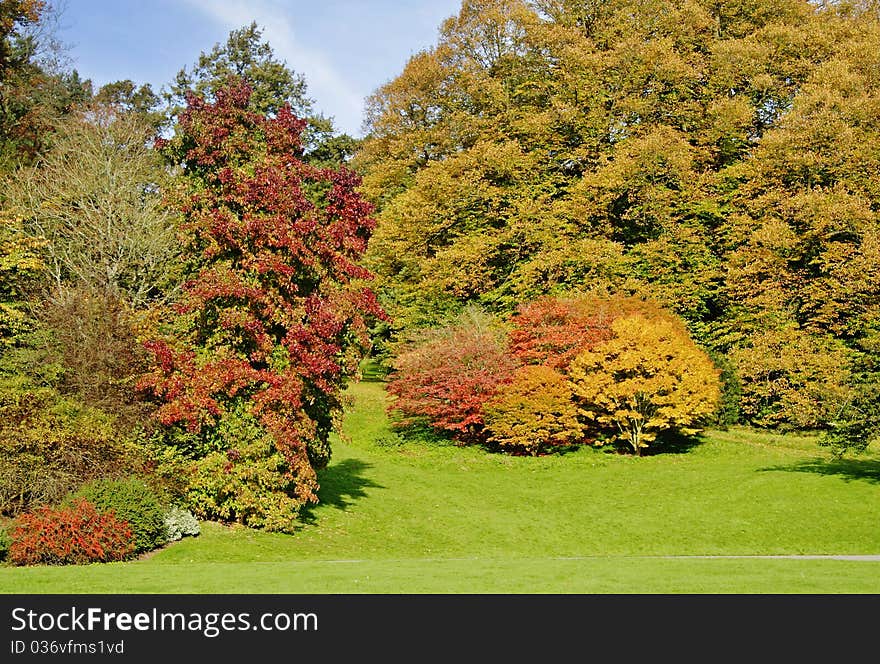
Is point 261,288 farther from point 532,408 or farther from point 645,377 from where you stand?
point 645,377

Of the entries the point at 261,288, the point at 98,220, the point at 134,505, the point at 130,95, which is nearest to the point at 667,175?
the point at 98,220

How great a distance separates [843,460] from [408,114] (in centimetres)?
2446

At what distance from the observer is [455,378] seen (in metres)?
26.4

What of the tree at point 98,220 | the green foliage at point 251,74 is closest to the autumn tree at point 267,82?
the green foliage at point 251,74

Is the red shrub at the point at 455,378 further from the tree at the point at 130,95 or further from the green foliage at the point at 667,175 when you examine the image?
the tree at the point at 130,95

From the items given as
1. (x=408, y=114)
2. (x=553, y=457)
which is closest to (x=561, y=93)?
(x=408, y=114)

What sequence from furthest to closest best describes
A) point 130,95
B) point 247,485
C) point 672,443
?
point 130,95, point 672,443, point 247,485

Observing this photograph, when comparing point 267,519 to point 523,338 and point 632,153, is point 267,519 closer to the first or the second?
point 523,338

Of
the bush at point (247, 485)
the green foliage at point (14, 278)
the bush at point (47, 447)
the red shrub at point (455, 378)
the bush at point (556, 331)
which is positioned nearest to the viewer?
the bush at point (47, 447)

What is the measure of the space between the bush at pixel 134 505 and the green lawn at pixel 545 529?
14.0 inches

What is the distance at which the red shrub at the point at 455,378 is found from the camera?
26.2 meters

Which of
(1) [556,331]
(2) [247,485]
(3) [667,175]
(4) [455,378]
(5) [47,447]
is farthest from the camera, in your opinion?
(3) [667,175]

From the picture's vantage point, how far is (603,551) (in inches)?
637

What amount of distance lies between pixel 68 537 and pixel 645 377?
1840cm
